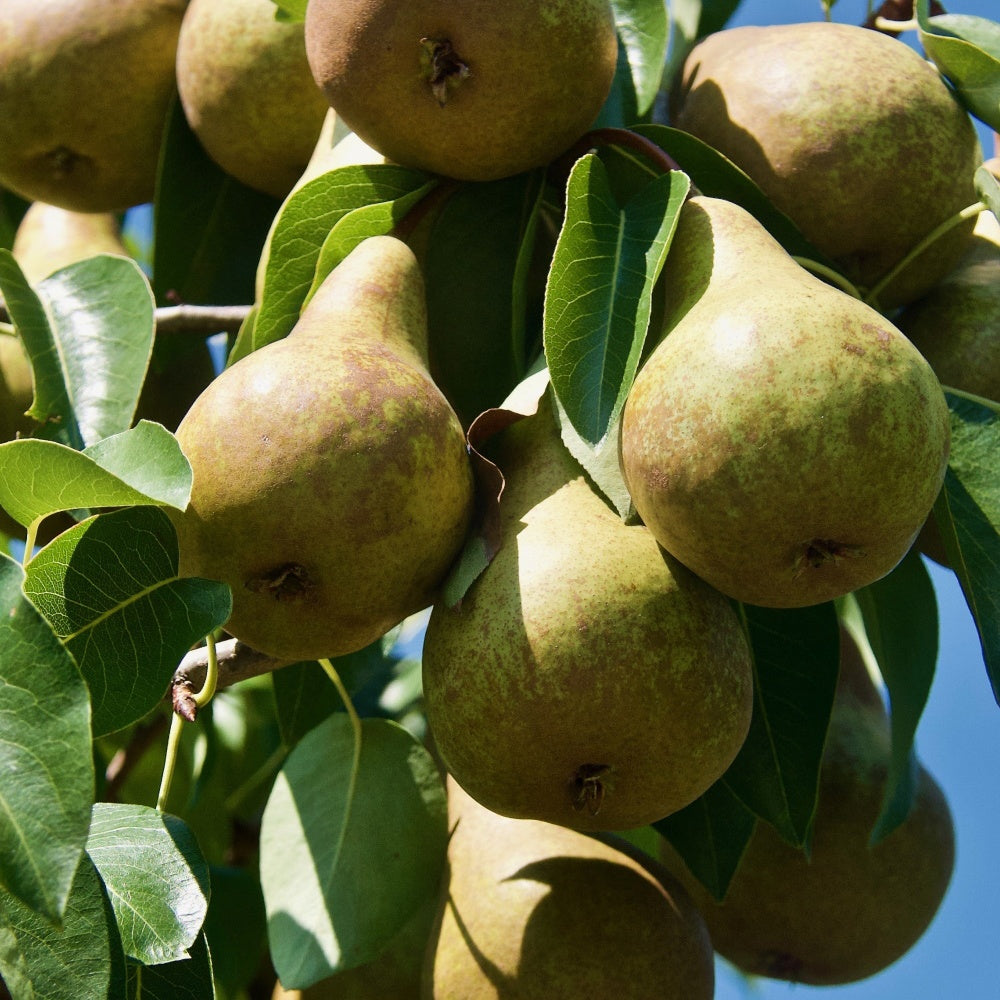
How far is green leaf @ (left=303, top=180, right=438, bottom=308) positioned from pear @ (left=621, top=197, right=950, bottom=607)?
18.6 inches

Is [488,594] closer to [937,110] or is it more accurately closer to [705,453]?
[705,453]

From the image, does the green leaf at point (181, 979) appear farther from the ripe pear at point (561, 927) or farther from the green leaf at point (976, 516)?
the green leaf at point (976, 516)

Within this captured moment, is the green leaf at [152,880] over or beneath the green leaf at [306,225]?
beneath

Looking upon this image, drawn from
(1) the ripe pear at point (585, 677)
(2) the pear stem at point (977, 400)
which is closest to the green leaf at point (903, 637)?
(2) the pear stem at point (977, 400)

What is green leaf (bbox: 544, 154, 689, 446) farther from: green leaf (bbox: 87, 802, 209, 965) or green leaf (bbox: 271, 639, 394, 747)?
green leaf (bbox: 271, 639, 394, 747)

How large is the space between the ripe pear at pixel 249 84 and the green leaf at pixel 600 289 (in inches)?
22.6

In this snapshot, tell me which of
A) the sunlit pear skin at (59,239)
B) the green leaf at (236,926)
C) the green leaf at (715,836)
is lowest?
the green leaf at (236,926)

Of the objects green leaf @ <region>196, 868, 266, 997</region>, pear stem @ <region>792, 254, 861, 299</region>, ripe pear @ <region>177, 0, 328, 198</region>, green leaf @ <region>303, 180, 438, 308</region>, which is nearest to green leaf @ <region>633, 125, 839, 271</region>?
pear stem @ <region>792, 254, 861, 299</region>

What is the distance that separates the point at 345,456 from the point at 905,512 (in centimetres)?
46

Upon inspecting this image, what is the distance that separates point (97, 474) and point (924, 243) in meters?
0.96

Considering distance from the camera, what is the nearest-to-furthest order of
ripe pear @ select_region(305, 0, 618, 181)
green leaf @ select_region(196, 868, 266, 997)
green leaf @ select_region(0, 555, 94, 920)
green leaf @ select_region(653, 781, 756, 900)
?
1. green leaf @ select_region(0, 555, 94, 920)
2. ripe pear @ select_region(305, 0, 618, 181)
3. green leaf @ select_region(653, 781, 756, 900)
4. green leaf @ select_region(196, 868, 266, 997)

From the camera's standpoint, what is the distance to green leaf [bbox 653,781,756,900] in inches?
60.7

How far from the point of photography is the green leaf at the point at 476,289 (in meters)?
1.59

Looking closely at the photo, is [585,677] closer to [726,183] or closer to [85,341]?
[726,183]
